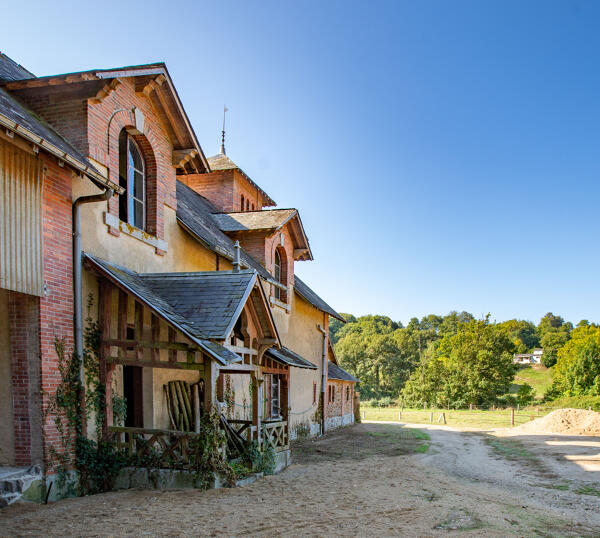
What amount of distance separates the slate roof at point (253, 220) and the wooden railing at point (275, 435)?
6.81 meters

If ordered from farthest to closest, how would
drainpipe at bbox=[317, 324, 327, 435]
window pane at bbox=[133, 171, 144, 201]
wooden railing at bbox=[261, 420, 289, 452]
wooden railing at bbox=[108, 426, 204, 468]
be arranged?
drainpipe at bbox=[317, 324, 327, 435], wooden railing at bbox=[261, 420, 289, 452], window pane at bbox=[133, 171, 144, 201], wooden railing at bbox=[108, 426, 204, 468]

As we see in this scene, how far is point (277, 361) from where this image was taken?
1309 cm

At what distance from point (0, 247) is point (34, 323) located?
1.30 meters

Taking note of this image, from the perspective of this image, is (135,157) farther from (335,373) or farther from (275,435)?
(335,373)

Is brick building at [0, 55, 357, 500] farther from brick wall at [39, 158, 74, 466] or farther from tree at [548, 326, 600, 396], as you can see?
tree at [548, 326, 600, 396]

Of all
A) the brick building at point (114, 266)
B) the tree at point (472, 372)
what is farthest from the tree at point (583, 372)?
the brick building at point (114, 266)

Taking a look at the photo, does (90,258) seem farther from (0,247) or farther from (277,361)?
(277,361)

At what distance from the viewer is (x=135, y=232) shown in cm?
1034

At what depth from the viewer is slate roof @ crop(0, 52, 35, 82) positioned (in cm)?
962

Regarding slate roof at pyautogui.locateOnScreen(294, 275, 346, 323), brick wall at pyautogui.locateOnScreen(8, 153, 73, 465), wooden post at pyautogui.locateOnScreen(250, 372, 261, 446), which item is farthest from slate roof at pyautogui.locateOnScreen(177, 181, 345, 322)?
brick wall at pyautogui.locateOnScreen(8, 153, 73, 465)

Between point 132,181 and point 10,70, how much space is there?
306 centimetres

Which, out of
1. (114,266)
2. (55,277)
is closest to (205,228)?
(114,266)

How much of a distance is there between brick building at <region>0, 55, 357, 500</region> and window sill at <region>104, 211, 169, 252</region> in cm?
3

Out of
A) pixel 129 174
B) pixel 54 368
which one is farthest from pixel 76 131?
pixel 54 368
